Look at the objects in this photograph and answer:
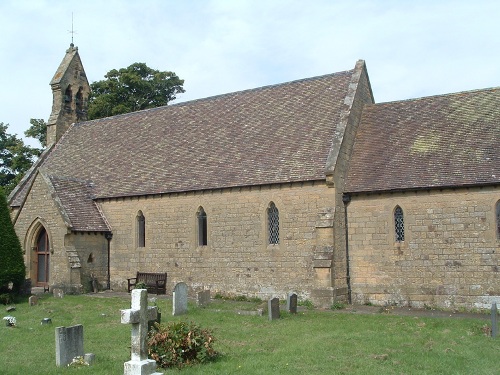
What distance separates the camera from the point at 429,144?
72.4 ft

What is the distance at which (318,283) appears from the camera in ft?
66.3

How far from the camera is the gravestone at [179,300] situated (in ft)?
59.2

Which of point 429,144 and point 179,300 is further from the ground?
point 429,144

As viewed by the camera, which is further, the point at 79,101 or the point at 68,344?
the point at 79,101

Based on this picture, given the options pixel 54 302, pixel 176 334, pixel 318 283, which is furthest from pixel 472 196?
pixel 54 302

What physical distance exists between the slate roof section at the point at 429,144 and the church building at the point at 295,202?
7 centimetres

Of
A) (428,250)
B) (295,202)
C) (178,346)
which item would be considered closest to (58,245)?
(295,202)

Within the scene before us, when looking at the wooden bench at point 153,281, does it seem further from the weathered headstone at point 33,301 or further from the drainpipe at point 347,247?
the drainpipe at point 347,247

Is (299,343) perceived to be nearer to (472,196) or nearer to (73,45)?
(472,196)

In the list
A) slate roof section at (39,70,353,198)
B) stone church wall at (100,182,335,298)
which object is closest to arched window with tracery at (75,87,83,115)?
slate roof section at (39,70,353,198)

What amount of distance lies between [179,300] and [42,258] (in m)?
11.8

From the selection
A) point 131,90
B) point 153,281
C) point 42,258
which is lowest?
point 153,281

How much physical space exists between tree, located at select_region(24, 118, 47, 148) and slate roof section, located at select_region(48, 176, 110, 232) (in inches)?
905

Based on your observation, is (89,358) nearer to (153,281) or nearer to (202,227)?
(202,227)
